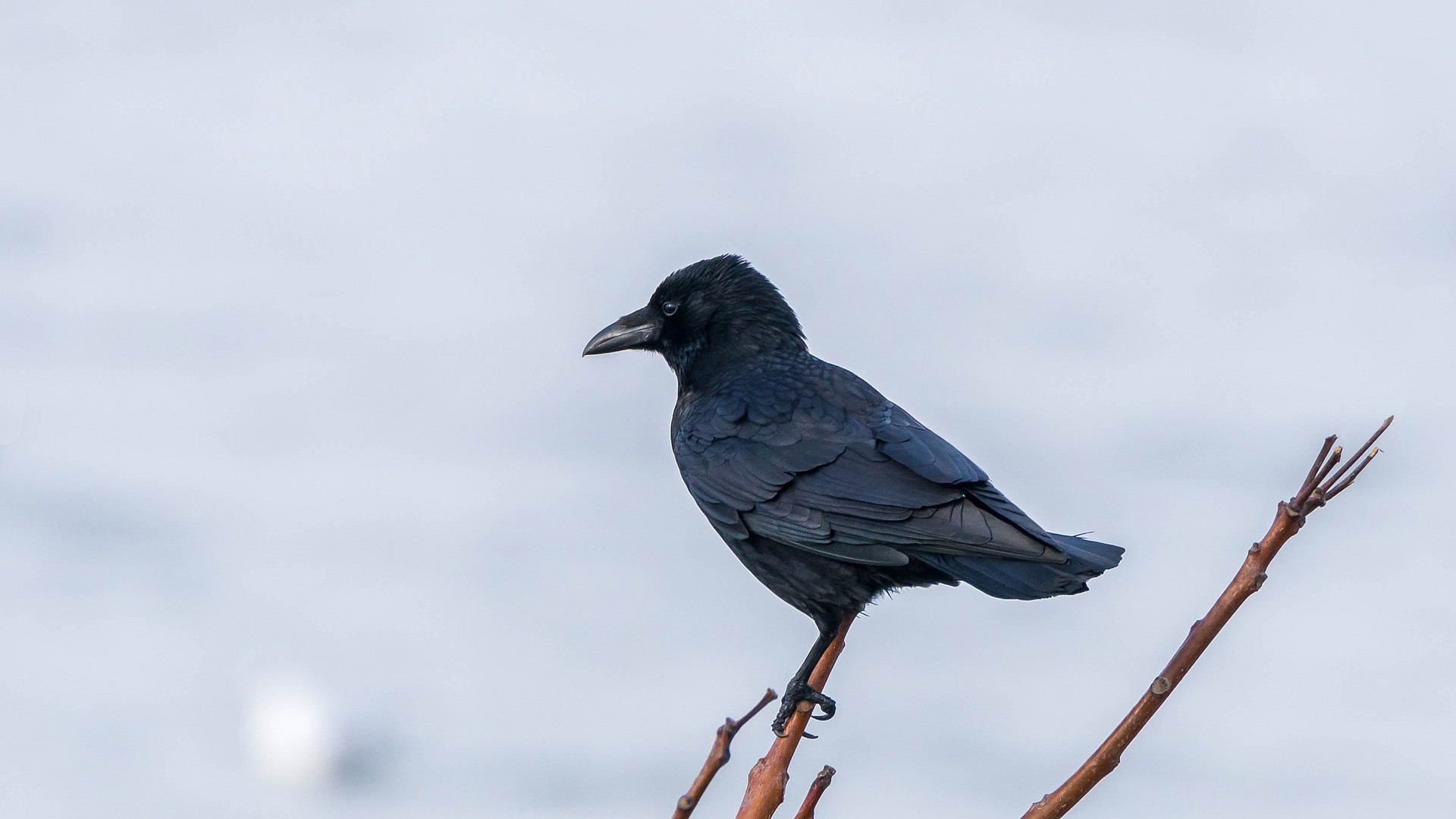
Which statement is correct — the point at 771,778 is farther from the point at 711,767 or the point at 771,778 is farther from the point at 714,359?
the point at 714,359

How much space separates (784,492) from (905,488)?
423 millimetres

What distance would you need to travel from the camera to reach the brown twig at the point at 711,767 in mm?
2195

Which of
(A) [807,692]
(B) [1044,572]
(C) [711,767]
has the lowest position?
(C) [711,767]

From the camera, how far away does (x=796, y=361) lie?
526cm

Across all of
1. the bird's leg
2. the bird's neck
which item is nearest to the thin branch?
the bird's leg

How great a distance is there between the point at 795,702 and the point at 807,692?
0.14m

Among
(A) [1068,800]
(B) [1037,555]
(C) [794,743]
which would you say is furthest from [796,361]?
(A) [1068,800]

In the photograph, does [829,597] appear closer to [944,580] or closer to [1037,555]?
[944,580]

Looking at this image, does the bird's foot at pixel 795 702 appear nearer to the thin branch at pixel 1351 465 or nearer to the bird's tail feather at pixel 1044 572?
the bird's tail feather at pixel 1044 572

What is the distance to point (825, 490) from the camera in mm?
4352

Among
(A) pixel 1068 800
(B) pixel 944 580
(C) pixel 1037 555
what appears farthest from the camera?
(B) pixel 944 580

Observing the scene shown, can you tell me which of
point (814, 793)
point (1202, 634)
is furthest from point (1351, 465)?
point (814, 793)

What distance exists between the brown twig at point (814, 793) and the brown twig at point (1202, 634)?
0.35 m

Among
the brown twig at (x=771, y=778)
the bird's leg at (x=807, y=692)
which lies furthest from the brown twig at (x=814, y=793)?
the bird's leg at (x=807, y=692)
